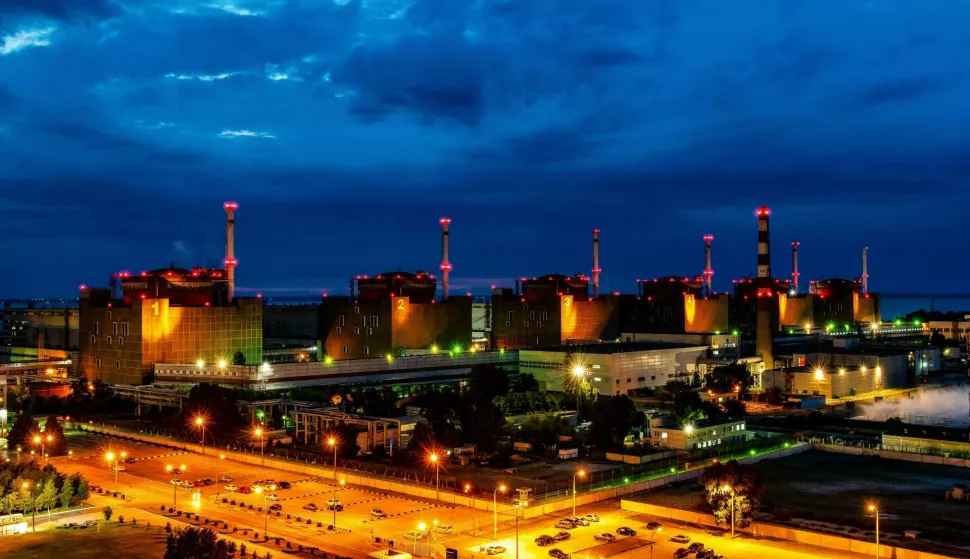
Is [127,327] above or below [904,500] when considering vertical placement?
above

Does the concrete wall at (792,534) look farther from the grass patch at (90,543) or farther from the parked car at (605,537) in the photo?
the grass patch at (90,543)

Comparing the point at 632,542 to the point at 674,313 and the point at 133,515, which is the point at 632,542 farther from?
the point at 674,313

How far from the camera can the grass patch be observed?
128ft

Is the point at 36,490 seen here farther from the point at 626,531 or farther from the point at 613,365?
the point at 613,365

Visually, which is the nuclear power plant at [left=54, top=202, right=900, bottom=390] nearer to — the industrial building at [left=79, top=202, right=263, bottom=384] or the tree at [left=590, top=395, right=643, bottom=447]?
the industrial building at [left=79, top=202, right=263, bottom=384]

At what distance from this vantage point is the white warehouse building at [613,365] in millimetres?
90312

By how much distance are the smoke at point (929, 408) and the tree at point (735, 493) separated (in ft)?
121

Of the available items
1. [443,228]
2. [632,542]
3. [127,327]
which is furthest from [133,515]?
[443,228]

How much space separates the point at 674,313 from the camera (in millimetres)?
129250

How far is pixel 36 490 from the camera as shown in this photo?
45312 millimetres

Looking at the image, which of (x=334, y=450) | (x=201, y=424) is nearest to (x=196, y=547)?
(x=334, y=450)

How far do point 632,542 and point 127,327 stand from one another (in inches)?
2376

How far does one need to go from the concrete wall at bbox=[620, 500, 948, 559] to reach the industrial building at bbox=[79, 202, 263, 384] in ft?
158

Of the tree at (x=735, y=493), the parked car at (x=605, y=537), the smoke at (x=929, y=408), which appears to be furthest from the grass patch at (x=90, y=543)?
the smoke at (x=929, y=408)
